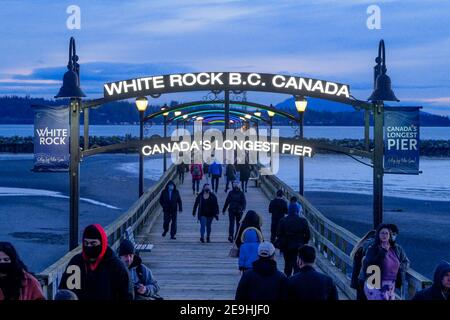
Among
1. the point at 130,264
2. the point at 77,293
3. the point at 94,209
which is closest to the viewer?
the point at 77,293

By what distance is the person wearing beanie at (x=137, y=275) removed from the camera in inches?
291

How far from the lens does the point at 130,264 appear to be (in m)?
7.50

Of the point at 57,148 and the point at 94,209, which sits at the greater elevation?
the point at 57,148

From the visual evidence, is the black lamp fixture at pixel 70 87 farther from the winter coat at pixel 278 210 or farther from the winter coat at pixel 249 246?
the winter coat at pixel 249 246

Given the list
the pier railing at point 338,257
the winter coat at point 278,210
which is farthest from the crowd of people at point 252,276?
the winter coat at point 278,210

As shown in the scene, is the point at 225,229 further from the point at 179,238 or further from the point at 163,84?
the point at 163,84

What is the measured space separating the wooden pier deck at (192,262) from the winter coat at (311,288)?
17.8 ft

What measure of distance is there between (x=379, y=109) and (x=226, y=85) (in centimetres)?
266

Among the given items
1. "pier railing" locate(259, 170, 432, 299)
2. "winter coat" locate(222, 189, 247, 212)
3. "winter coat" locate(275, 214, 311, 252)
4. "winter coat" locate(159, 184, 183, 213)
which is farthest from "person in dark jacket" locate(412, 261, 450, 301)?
"winter coat" locate(159, 184, 183, 213)

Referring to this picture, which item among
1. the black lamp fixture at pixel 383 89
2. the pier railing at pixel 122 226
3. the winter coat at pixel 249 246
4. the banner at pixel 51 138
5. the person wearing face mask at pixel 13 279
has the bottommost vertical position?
the pier railing at pixel 122 226

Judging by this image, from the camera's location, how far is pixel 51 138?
516 inches

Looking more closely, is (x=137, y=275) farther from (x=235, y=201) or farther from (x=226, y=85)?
(x=235, y=201)

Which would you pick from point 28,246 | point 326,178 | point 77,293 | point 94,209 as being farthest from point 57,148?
point 326,178

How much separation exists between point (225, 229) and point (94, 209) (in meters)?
22.1
